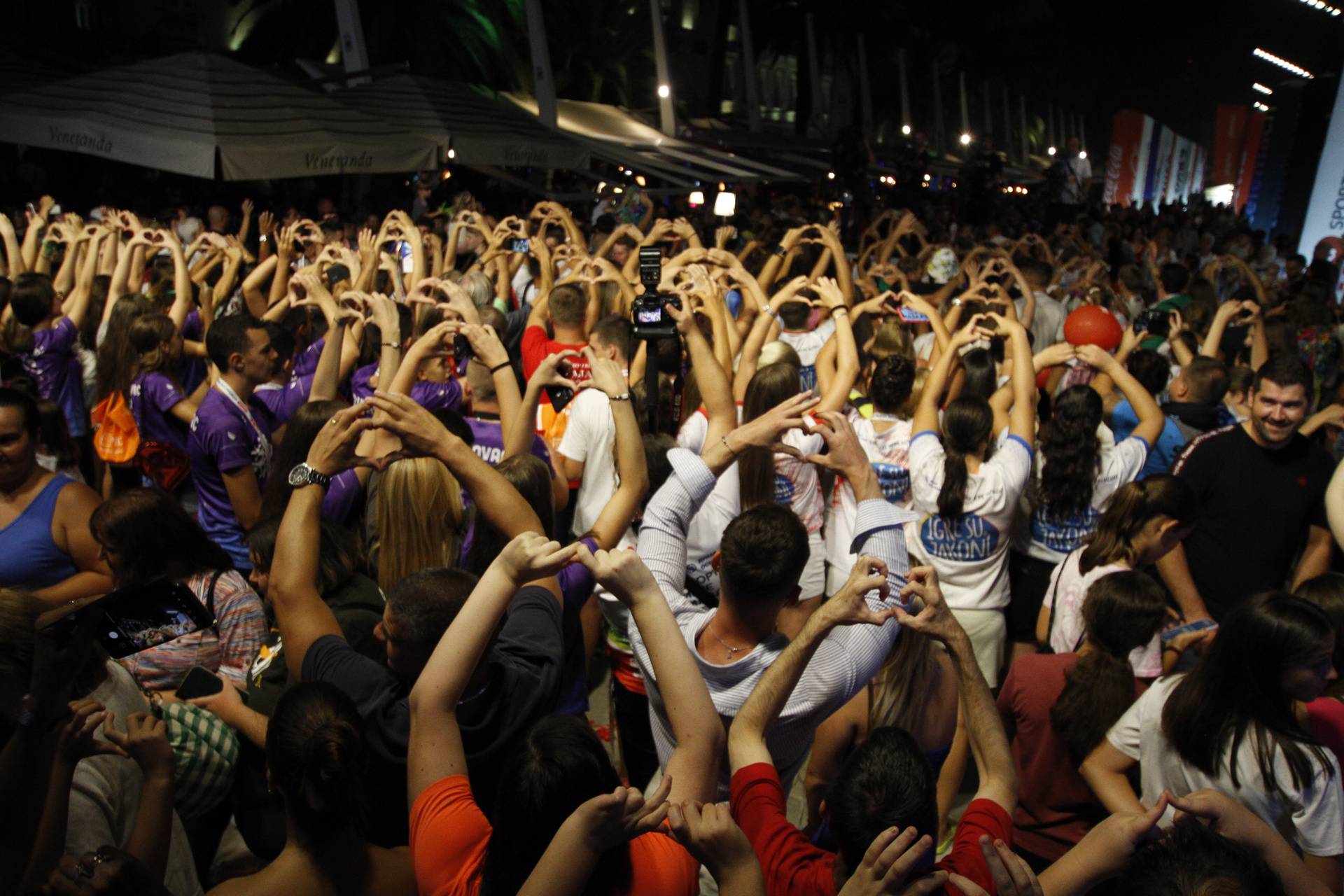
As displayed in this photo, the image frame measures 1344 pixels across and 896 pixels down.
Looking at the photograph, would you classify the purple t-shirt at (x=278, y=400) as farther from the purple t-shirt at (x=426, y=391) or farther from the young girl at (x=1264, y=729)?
the young girl at (x=1264, y=729)

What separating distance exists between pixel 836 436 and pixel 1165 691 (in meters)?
1.07

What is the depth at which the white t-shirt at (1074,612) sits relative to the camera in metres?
3.42

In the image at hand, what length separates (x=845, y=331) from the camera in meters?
4.66

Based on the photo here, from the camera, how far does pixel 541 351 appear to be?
600 cm

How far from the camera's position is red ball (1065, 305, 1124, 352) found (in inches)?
243

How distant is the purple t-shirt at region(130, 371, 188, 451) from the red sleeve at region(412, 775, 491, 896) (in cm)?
358

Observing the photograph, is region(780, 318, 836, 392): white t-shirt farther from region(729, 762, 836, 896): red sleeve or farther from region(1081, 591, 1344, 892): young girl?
region(729, 762, 836, 896): red sleeve

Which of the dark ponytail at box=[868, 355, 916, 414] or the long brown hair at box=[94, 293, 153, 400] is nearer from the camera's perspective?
the dark ponytail at box=[868, 355, 916, 414]

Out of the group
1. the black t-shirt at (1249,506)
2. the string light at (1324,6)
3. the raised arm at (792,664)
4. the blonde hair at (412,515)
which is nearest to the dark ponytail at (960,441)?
the black t-shirt at (1249,506)

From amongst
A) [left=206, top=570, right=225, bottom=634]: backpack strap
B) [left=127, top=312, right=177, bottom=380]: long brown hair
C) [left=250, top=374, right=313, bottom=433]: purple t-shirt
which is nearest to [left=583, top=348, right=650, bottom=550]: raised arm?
[left=206, top=570, right=225, bottom=634]: backpack strap

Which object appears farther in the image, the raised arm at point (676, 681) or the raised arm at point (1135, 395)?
the raised arm at point (1135, 395)

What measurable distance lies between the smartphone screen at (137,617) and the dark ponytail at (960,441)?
2856 millimetres

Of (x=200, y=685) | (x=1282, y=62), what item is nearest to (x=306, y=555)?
(x=200, y=685)

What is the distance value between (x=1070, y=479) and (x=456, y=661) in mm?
3062
